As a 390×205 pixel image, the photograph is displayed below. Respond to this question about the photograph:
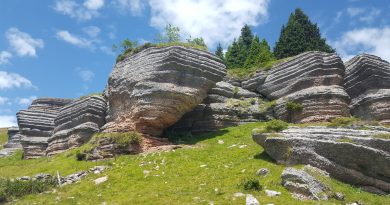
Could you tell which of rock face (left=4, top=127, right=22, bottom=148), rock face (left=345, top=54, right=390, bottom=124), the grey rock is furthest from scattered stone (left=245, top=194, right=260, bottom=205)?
rock face (left=4, top=127, right=22, bottom=148)

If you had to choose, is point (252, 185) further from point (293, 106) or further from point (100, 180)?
point (293, 106)

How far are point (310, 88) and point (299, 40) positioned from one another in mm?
21317

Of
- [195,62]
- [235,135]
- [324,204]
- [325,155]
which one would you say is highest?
[195,62]

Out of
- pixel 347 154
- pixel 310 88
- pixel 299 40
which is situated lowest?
pixel 347 154

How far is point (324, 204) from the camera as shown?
20.8 metres

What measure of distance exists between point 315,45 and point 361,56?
18.1 metres

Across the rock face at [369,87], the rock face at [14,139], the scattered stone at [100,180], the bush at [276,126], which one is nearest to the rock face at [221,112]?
the rock face at [369,87]

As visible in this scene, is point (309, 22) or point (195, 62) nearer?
point (195, 62)

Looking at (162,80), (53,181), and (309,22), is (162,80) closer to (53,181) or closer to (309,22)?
(53,181)

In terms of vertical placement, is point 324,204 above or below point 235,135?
below

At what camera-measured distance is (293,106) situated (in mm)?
38125

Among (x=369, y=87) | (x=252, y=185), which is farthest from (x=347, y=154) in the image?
(x=369, y=87)

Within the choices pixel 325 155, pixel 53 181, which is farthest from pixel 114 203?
pixel 325 155

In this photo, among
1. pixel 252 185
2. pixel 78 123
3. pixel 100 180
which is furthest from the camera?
pixel 78 123
